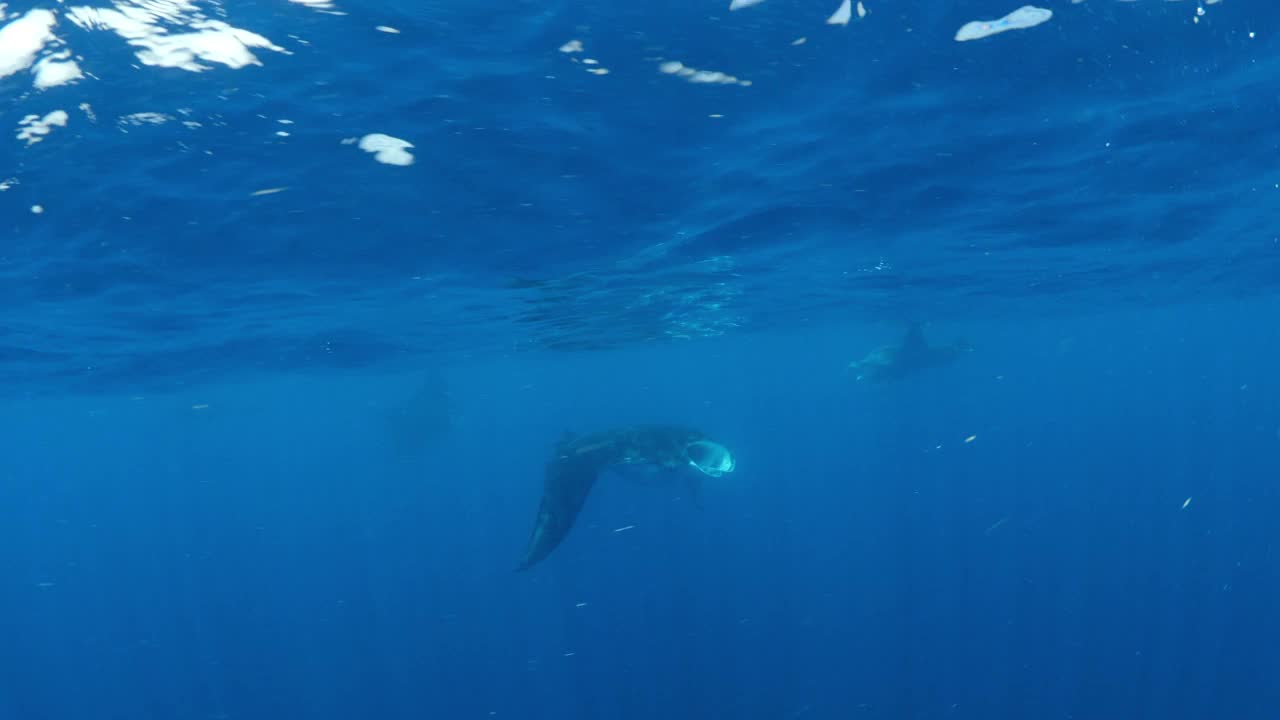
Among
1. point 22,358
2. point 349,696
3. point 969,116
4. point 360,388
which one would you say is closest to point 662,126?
point 969,116

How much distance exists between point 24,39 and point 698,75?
6963 millimetres

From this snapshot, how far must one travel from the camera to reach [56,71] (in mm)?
7852

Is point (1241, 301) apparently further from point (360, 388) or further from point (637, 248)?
point (360, 388)

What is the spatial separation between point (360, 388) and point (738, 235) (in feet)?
165

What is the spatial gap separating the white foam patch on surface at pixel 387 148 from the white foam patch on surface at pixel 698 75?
4.00 metres

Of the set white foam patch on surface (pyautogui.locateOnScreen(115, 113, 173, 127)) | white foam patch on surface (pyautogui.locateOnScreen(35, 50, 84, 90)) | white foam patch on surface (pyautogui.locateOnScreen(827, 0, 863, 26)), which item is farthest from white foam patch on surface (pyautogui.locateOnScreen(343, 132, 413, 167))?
white foam patch on surface (pyautogui.locateOnScreen(827, 0, 863, 26))

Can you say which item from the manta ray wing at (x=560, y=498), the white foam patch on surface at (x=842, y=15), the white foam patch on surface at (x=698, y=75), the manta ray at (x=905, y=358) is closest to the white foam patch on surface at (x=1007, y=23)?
the white foam patch on surface at (x=842, y=15)

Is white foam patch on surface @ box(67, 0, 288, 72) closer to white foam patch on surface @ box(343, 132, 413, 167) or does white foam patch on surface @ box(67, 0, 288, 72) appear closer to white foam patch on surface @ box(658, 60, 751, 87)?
white foam patch on surface @ box(343, 132, 413, 167)

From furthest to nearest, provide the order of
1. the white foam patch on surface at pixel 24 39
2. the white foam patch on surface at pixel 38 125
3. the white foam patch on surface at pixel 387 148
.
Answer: the white foam patch on surface at pixel 387 148, the white foam patch on surface at pixel 38 125, the white foam patch on surface at pixel 24 39

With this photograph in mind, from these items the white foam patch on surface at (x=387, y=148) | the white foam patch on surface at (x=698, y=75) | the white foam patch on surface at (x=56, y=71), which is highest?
the white foam patch on surface at (x=56, y=71)

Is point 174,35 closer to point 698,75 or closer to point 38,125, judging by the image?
point 38,125

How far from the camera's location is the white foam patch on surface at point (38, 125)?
28.8 ft

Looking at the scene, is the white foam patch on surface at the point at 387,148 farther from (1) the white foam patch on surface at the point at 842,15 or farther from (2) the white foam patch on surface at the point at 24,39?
(1) the white foam patch on surface at the point at 842,15

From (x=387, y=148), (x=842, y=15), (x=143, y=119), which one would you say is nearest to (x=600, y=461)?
(x=387, y=148)
